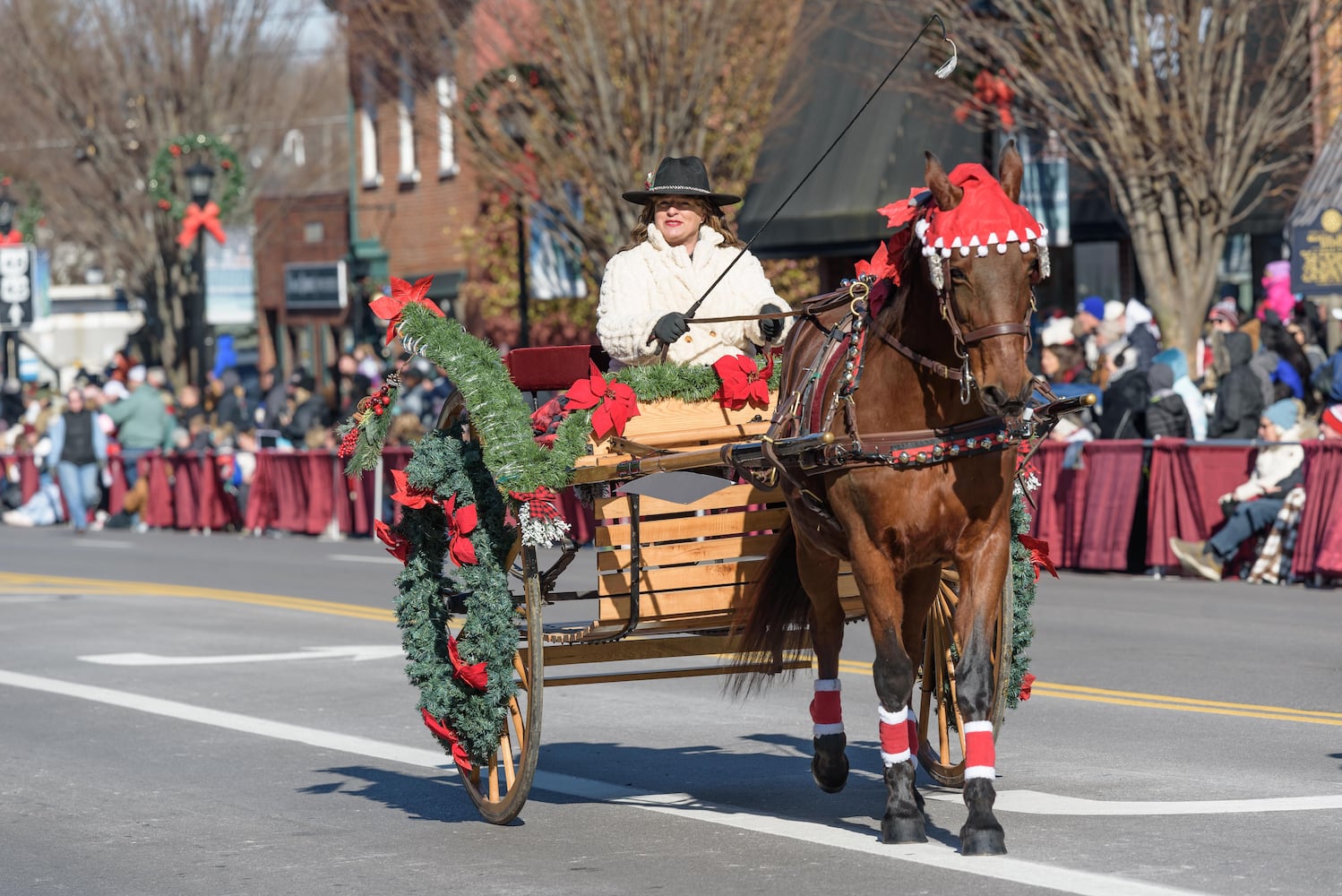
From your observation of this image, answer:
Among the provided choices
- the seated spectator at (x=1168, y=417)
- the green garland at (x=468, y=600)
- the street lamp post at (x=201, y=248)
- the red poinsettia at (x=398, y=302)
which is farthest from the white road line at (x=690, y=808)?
the street lamp post at (x=201, y=248)

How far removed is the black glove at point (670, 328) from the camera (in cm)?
816

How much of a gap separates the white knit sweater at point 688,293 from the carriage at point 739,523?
0.27m

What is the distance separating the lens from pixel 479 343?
27.3 feet

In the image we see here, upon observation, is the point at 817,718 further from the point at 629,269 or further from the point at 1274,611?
the point at 1274,611

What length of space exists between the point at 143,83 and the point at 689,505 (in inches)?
1264

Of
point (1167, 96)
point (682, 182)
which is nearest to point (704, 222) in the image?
point (682, 182)

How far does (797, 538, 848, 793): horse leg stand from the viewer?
805cm

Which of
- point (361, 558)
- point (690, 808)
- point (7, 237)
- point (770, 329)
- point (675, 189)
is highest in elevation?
point (7, 237)

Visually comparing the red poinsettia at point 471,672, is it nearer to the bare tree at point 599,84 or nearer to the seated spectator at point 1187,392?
the seated spectator at point 1187,392

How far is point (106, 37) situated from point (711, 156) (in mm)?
15370

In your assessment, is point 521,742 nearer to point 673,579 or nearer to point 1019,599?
point 673,579

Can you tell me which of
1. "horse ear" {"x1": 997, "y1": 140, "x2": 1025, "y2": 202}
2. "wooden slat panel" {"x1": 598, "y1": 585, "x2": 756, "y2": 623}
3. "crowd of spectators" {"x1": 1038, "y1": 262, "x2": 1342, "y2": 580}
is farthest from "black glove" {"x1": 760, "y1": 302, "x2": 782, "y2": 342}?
"crowd of spectators" {"x1": 1038, "y1": 262, "x2": 1342, "y2": 580}

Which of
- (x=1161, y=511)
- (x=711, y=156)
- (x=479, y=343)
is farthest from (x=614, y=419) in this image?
(x=711, y=156)

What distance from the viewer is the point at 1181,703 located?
35.4ft
